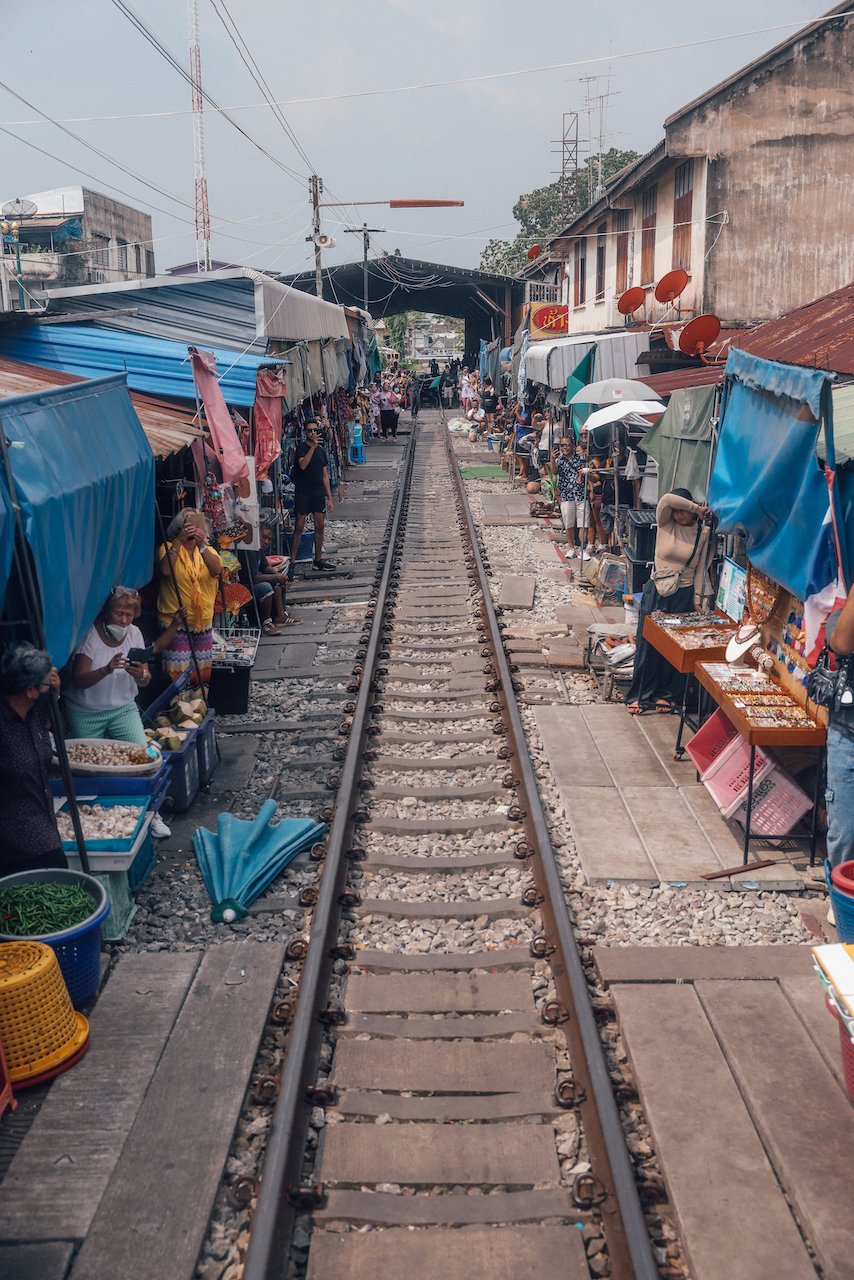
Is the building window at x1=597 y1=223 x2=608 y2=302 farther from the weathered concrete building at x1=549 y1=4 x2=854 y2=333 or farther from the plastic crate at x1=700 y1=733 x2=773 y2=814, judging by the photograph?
the plastic crate at x1=700 y1=733 x2=773 y2=814

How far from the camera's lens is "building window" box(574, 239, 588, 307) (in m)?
26.5

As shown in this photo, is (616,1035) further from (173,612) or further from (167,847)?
(173,612)

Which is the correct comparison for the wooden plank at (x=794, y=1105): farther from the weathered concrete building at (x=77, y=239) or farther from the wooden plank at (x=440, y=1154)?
the weathered concrete building at (x=77, y=239)

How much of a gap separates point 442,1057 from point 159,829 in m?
2.86

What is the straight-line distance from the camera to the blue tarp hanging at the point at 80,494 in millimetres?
5371

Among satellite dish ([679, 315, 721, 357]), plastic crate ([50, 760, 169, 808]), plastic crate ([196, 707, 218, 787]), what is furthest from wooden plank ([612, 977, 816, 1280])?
satellite dish ([679, 315, 721, 357])

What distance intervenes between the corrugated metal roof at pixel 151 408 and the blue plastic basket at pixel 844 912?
571 cm

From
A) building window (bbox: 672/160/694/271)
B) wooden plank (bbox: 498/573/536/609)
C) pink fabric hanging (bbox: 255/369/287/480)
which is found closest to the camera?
pink fabric hanging (bbox: 255/369/287/480)

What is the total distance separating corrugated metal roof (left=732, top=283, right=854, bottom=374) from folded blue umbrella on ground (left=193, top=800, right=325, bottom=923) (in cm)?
426

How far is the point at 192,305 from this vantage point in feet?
44.0

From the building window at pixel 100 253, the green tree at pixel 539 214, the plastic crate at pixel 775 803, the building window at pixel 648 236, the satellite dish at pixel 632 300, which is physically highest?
the green tree at pixel 539 214

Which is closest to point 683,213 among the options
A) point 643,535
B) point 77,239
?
point 643,535

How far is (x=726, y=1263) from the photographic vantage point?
12.1 ft

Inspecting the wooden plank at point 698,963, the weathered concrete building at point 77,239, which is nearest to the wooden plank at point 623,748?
the wooden plank at point 698,963
